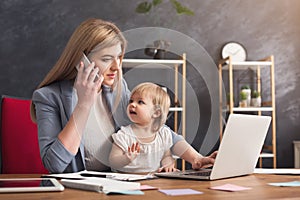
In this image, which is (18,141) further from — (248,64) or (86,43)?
(248,64)

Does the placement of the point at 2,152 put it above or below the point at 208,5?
below

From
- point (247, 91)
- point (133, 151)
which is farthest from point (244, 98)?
point (133, 151)

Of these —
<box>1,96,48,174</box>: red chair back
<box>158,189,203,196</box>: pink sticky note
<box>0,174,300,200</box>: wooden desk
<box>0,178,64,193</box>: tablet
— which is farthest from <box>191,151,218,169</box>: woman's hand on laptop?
<box>1,96,48,174</box>: red chair back

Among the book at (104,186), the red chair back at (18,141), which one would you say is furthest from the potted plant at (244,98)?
the book at (104,186)

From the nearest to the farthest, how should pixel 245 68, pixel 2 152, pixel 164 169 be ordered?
1. pixel 164 169
2. pixel 2 152
3. pixel 245 68

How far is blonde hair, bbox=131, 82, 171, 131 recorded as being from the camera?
1.10 metres

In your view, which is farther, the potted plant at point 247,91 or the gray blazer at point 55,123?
the potted plant at point 247,91

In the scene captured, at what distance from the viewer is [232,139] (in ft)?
3.80

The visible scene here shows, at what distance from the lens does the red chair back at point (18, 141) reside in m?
1.87

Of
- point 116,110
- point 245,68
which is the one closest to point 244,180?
point 116,110

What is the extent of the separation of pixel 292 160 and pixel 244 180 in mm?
2892

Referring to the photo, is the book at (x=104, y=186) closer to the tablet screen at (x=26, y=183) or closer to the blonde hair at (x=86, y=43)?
the tablet screen at (x=26, y=183)

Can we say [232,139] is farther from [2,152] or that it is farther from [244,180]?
[2,152]

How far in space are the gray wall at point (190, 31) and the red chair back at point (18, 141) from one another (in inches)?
66.5
